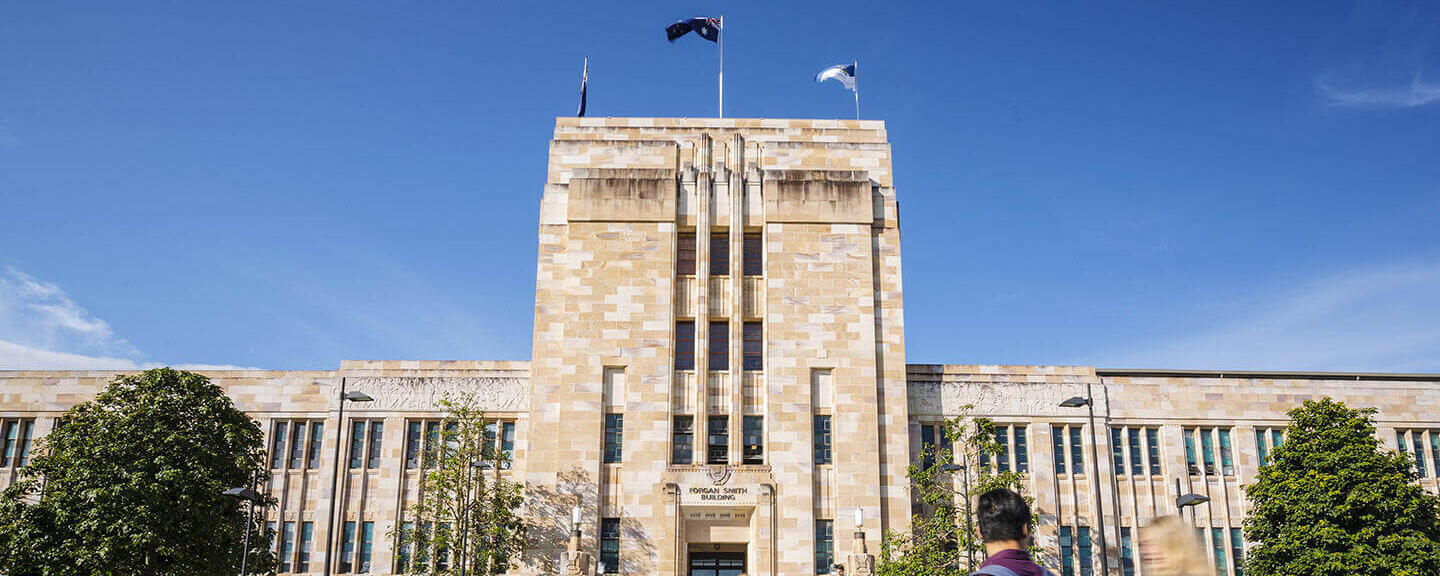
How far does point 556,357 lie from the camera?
1528 inches

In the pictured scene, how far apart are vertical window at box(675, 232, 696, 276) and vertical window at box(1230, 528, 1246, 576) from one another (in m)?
22.3

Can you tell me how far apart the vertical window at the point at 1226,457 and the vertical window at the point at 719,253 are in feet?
65.2

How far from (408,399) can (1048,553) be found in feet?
78.7

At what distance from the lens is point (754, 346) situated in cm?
3947

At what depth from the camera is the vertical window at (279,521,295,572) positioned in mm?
38094

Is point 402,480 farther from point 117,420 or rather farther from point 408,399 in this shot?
point 117,420

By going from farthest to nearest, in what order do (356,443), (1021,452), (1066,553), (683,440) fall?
1. (1021,452)
2. (356,443)
3. (1066,553)
4. (683,440)

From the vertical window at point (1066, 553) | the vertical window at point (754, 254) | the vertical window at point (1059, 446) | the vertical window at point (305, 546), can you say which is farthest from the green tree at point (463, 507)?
the vertical window at point (1059, 446)

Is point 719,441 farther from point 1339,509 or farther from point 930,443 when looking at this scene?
point 1339,509

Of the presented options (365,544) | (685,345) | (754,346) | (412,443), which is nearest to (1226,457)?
(754,346)

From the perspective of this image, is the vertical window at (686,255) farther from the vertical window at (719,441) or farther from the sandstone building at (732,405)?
the vertical window at (719,441)

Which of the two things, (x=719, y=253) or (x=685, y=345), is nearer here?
(x=685, y=345)

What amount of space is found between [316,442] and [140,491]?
12.2m

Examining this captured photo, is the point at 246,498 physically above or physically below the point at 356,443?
below
